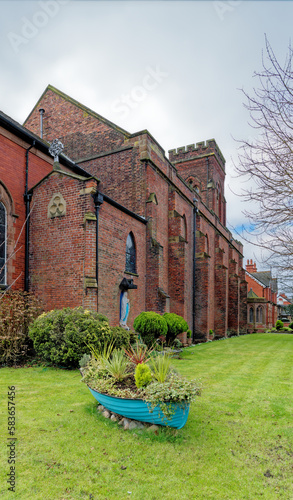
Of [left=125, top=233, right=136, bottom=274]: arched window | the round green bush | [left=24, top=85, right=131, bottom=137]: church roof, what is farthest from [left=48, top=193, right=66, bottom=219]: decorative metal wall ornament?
[left=24, top=85, right=131, bottom=137]: church roof

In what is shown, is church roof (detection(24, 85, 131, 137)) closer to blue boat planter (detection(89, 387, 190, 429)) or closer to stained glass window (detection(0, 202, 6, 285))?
stained glass window (detection(0, 202, 6, 285))

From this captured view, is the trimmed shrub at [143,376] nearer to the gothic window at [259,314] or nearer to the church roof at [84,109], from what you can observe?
the church roof at [84,109]

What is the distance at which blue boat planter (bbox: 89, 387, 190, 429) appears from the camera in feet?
15.2

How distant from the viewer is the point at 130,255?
15.2m

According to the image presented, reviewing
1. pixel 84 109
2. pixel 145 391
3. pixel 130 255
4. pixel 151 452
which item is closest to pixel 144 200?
pixel 130 255

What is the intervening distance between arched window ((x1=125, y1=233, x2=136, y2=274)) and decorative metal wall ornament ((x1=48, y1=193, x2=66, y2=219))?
3.75 meters

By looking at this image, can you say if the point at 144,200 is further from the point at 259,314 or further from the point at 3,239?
the point at 259,314

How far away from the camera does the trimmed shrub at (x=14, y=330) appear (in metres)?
9.71

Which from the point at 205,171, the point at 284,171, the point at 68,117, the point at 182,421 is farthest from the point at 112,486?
the point at 205,171

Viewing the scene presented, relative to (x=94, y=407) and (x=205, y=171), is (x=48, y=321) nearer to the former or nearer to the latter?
(x=94, y=407)

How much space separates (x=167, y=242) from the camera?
1941 cm

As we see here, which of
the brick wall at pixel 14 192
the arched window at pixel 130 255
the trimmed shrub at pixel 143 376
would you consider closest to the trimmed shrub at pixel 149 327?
the arched window at pixel 130 255

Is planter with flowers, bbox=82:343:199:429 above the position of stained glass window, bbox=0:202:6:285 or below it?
below

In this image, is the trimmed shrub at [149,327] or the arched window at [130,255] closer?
the trimmed shrub at [149,327]
